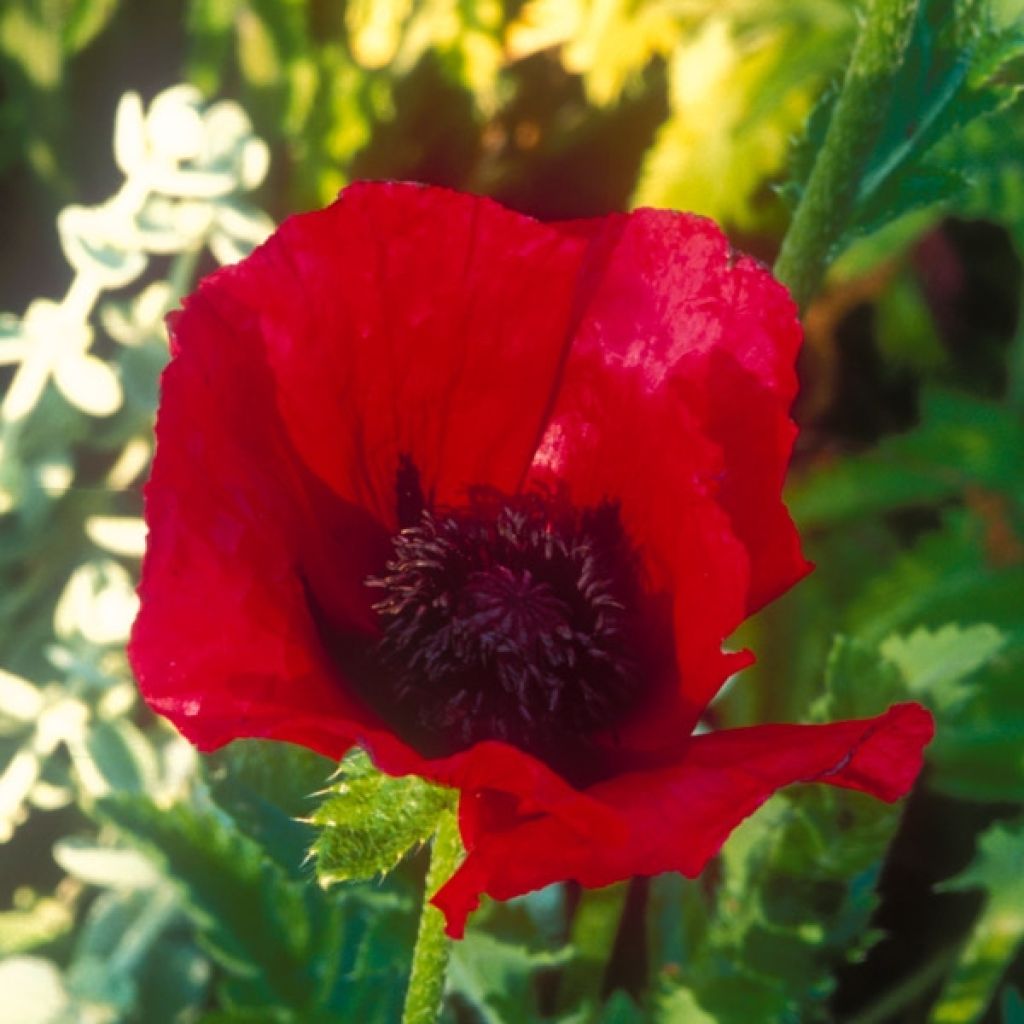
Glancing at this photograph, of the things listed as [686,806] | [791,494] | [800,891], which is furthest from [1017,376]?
[686,806]

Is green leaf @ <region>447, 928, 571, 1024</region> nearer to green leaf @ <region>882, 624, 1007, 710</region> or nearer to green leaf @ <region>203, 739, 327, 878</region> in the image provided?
green leaf @ <region>203, 739, 327, 878</region>

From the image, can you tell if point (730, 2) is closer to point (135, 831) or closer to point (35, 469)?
point (35, 469)

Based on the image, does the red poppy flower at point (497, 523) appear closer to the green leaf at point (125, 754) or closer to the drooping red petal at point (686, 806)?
the drooping red petal at point (686, 806)

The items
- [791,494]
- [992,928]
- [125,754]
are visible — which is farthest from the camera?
[791,494]

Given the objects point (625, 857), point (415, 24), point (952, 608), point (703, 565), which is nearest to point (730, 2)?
point (415, 24)

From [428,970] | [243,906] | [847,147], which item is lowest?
[428,970]

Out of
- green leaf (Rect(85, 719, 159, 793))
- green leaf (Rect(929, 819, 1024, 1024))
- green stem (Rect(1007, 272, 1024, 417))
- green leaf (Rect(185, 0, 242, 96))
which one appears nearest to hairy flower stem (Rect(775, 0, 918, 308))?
green leaf (Rect(929, 819, 1024, 1024))

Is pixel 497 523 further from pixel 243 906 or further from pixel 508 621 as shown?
pixel 243 906
